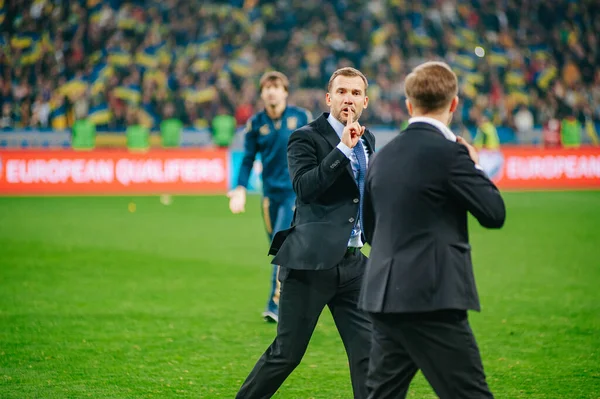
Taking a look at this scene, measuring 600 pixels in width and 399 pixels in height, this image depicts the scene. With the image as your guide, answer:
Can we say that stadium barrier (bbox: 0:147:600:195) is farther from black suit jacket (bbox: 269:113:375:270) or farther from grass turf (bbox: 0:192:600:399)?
black suit jacket (bbox: 269:113:375:270)

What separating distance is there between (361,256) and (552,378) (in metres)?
2.32

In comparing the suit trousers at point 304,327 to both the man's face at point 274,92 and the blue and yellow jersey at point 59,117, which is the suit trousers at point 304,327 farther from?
the blue and yellow jersey at point 59,117

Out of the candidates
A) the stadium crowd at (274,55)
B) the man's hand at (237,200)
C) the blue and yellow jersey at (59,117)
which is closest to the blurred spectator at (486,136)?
the stadium crowd at (274,55)

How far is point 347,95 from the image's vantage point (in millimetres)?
4652

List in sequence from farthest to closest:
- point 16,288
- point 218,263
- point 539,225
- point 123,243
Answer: point 539,225, point 123,243, point 218,263, point 16,288

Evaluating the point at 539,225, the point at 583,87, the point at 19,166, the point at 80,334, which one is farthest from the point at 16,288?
the point at 583,87

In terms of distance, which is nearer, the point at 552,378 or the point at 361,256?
the point at 361,256

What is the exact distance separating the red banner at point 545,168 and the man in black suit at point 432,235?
A: 1969 cm

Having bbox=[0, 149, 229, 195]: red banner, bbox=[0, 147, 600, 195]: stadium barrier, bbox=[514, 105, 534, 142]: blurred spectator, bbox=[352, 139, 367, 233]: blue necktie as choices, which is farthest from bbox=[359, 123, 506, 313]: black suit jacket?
bbox=[514, 105, 534, 142]: blurred spectator

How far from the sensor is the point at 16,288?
10.0 m

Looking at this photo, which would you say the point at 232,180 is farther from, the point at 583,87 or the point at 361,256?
the point at 361,256

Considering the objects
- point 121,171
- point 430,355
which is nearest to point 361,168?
point 430,355

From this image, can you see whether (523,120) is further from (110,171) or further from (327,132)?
(327,132)

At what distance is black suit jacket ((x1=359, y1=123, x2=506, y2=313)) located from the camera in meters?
3.47
